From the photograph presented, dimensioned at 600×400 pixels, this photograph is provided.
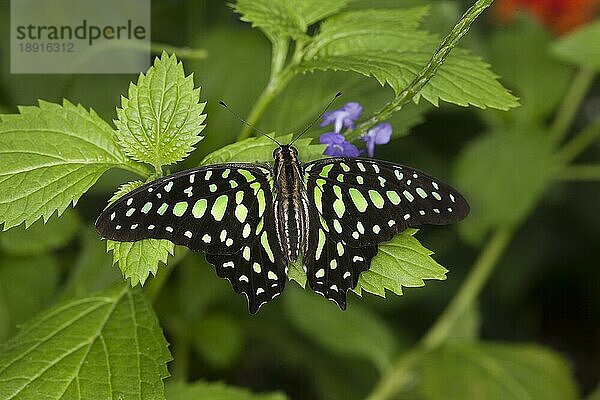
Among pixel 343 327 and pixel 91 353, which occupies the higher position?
pixel 91 353

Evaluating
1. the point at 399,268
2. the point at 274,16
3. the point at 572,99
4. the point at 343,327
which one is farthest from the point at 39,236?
the point at 572,99

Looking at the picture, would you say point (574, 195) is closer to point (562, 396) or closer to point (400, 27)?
point (562, 396)

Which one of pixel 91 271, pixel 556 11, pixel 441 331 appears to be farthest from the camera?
pixel 556 11

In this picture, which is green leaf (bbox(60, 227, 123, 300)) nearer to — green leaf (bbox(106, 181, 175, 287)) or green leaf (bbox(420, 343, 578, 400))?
green leaf (bbox(106, 181, 175, 287))

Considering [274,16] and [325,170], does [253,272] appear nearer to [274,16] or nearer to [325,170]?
[325,170]

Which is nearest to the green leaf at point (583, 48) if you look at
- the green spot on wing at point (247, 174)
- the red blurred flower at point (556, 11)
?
the red blurred flower at point (556, 11)

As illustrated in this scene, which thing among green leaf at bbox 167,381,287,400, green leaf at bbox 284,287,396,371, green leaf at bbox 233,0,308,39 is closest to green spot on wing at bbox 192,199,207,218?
green leaf at bbox 233,0,308,39

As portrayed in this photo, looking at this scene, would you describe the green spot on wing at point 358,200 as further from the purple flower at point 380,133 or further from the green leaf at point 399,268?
the purple flower at point 380,133
